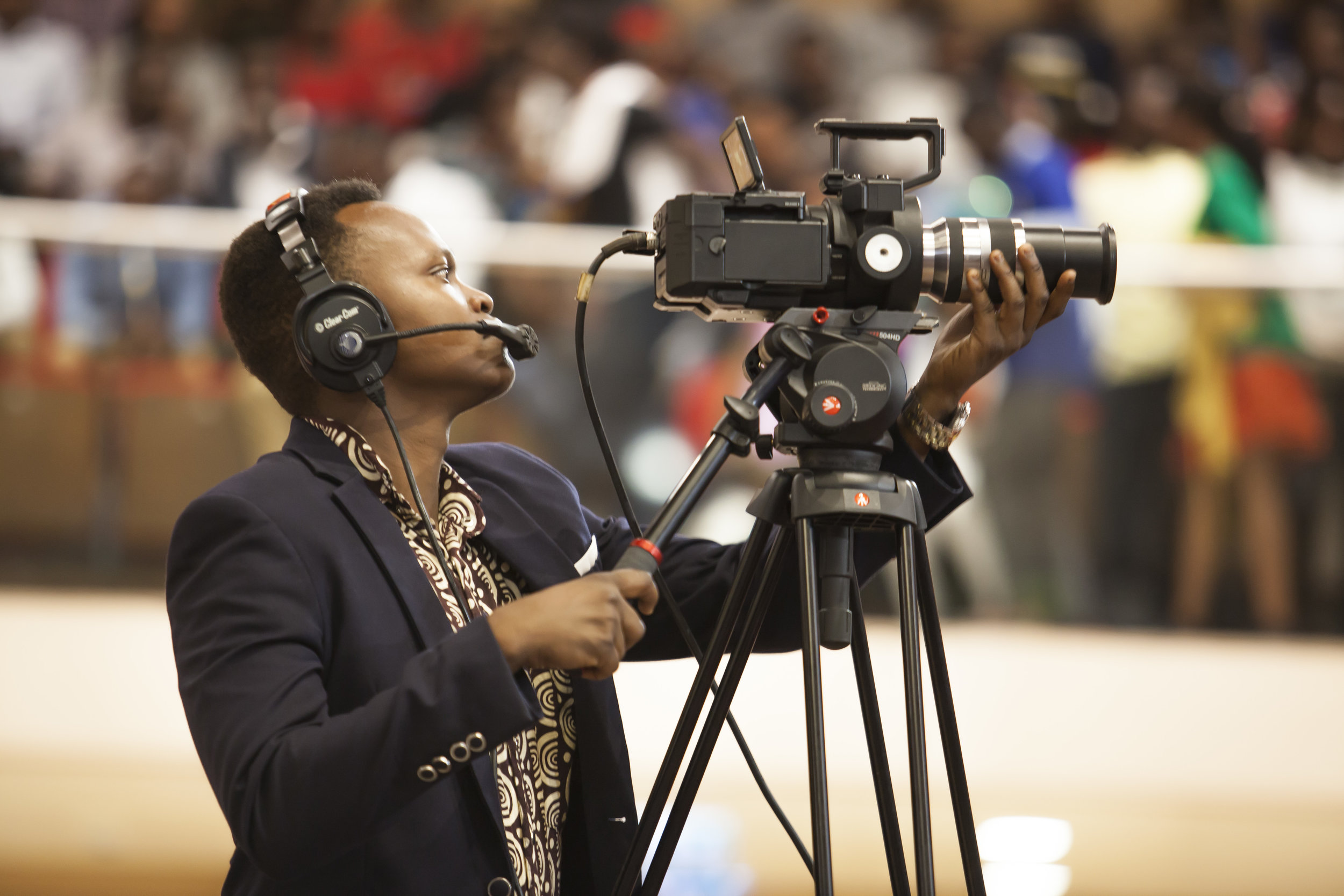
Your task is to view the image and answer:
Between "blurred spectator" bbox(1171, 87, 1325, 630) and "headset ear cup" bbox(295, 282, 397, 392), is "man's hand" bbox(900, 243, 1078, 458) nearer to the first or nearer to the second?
"headset ear cup" bbox(295, 282, 397, 392)

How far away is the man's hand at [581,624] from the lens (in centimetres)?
104

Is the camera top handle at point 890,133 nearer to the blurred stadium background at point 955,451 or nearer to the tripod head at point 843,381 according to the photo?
the tripod head at point 843,381

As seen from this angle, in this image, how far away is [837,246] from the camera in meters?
→ 1.23

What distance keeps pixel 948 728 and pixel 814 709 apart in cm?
16

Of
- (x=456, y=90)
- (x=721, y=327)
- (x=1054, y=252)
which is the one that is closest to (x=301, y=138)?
(x=456, y=90)

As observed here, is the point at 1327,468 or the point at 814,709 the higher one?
the point at 1327,468

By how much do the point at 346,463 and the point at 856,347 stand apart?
1.72 feet

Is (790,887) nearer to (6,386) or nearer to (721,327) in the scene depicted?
(721,327)

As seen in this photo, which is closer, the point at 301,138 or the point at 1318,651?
the point at 1318,651

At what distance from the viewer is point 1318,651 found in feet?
10.5

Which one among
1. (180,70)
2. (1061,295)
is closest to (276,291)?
(1061,295)

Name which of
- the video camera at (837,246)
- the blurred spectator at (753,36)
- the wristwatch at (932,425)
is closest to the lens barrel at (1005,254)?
the video camera at (837,246)

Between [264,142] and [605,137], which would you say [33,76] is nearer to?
[264,142]

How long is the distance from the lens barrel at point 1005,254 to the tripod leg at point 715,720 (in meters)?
0.29
